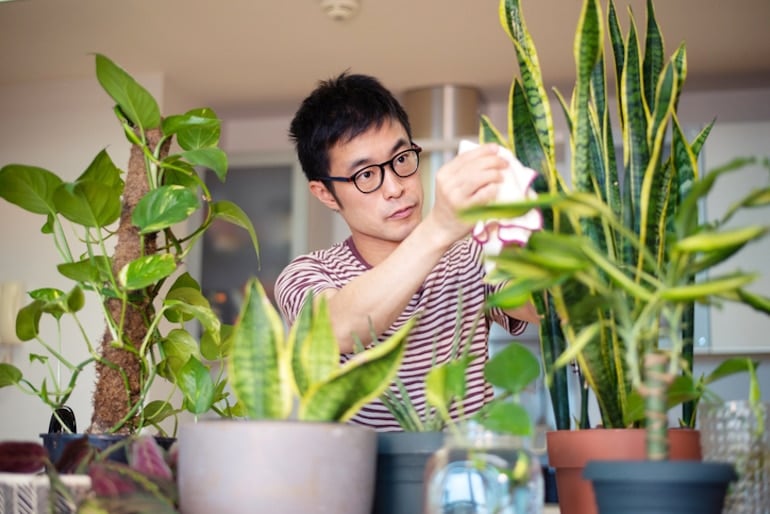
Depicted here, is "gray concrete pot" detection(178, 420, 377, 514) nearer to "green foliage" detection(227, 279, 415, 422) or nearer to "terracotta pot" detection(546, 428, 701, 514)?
"green foliage" detection(227, 279, 415, 422)

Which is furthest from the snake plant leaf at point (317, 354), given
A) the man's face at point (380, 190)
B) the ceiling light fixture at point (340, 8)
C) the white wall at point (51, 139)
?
the white wall at point (51, 139)

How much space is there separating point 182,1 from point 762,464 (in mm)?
3479

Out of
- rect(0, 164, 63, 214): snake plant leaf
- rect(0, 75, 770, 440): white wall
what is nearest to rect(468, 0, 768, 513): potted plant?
rect(0, 164, 63, 214): snake plant leaf

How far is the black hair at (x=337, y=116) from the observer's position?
1.80 m

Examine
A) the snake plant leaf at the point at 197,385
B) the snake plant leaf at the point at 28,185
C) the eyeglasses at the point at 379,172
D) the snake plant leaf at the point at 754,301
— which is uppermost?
the eyeglasses at the point at 379,172

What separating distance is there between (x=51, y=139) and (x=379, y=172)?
→ 3.50m

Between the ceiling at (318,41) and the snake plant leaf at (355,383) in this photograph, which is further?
the ceiling at (318,41)

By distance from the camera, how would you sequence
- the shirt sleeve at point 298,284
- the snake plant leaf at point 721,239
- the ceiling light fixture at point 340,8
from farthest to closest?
the ceiling light fixture at point 340,8 → the shirt sleeve at point 298,284 → the snake plant leaf at point 721,239

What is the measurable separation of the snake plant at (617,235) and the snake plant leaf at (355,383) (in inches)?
3.7

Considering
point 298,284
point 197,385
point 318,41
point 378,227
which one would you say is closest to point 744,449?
point 197,385

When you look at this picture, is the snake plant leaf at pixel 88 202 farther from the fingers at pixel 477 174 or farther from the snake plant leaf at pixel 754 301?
the snake plant leaf at pixel 754 301

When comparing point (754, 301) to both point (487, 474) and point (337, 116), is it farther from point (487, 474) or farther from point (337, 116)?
point (337, 116)

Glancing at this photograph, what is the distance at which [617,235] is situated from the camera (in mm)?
927

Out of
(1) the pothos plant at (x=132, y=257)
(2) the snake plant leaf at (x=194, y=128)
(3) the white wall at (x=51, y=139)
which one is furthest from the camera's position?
(3) the white wall at (x=51, y=139)
